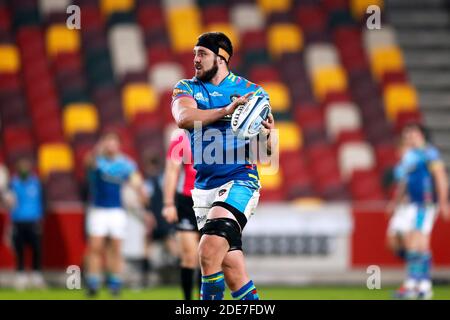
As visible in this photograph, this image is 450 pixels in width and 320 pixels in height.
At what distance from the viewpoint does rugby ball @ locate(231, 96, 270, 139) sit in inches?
214

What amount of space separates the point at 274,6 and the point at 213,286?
13.2m

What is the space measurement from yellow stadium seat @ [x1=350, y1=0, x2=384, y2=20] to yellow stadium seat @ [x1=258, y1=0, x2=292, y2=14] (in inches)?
49.9

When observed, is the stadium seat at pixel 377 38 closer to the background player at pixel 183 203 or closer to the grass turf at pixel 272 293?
the grass turf at pixel 272 293

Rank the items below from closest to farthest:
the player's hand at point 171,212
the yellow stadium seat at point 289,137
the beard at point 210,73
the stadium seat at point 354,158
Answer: the beard at point 210,73 < the player's hand at point 171,212 < the stadium seat at point 354,158 < the yellow stadium seat at point 289,137

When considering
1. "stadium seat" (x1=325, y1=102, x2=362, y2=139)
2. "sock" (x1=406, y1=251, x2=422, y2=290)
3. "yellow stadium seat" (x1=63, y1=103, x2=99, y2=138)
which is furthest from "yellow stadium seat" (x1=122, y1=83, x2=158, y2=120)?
"sock" (x1=406, y1=251, x2=422, y2=290)

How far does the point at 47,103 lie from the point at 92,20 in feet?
7.36

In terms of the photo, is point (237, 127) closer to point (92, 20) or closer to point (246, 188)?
point (246, 188)

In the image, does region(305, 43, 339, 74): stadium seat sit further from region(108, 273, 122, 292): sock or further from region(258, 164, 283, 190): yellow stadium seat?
region(108, 273, 122, 292): sock

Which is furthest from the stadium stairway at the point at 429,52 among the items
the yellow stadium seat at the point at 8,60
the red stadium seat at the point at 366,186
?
the yellow stadium seat at the point at 8,60

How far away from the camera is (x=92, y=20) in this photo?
17219 mm

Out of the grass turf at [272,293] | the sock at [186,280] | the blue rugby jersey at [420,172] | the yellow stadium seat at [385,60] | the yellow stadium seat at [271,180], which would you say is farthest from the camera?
the yellow stadium seat at [385,60]

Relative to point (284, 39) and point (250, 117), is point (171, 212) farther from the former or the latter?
point (284, 39)

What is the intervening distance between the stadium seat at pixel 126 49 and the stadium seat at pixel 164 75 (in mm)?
255

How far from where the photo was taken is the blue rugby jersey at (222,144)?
5664 millimetres
